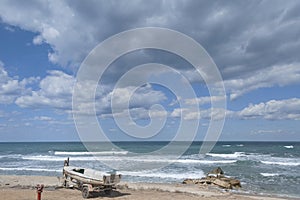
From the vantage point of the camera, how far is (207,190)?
17359 millimetres

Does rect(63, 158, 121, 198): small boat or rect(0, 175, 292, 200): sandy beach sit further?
rect(0, 175, 292, 200): sandy beach

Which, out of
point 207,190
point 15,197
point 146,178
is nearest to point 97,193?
point 15,197

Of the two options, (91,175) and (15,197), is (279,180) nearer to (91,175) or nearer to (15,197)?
(91,175)

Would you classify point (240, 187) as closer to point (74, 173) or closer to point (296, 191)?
point (296, 191)

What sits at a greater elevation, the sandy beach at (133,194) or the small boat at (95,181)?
the small boat at (95,181)

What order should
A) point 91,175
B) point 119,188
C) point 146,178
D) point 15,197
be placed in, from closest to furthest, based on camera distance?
1. point 15,197
2. point 91,175
3. point 119,188
4. point 146,178

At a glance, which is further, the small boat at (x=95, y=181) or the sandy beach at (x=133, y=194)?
the sandy beach at (x=133, y=194)

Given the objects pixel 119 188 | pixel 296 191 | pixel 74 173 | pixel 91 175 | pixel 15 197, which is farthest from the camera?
pixel 296 191

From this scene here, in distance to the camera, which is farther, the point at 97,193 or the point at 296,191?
the point at 296,191

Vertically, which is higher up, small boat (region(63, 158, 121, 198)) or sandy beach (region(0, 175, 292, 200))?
small boat (region(63, 158, 121, 198))

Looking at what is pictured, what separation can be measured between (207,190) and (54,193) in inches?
318

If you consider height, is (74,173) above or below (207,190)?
above

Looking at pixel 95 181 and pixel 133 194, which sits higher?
pixel 95 181

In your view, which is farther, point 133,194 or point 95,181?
point 133,194
